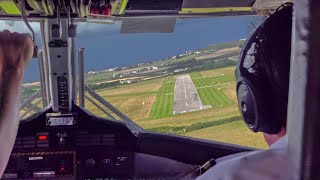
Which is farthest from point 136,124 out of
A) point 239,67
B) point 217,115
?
point 239,67

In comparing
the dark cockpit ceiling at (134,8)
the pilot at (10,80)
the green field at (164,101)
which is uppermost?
the dark cockpit ceiling at (134,8)

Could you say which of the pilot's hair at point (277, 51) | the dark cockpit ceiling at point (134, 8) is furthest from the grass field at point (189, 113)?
the pilot's hair at point (277, 51)

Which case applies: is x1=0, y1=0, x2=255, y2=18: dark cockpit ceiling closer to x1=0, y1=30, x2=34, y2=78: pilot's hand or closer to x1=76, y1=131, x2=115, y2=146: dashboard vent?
x1=76, y1=131, x2=115, y2=146: dashboard vent

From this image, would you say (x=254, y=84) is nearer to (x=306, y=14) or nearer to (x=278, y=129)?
(x=278, y=129)

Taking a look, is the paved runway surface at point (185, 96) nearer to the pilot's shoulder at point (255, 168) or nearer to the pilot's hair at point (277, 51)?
the pilot's hair at point (277, 51)

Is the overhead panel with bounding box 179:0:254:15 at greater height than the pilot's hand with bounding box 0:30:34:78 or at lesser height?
greater

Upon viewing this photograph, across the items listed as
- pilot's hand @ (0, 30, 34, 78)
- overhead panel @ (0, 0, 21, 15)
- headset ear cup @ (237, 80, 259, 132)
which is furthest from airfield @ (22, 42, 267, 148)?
pilot's hand @ (0, 30, 34, 78)
